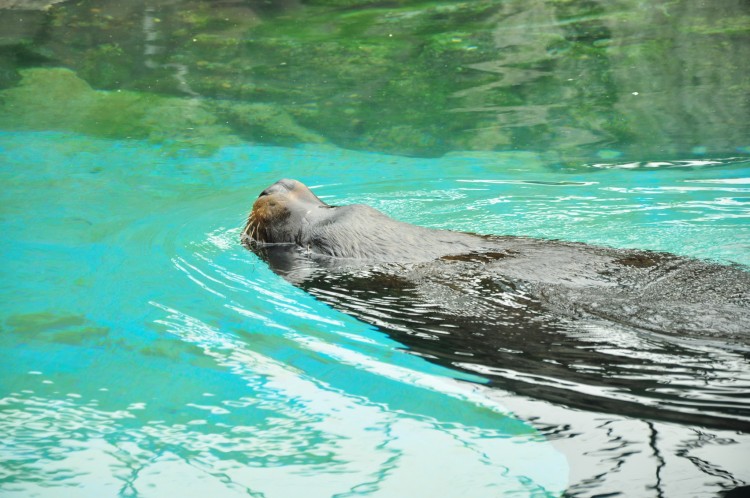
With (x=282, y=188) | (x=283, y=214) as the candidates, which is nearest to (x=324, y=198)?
(x=282, y=188)

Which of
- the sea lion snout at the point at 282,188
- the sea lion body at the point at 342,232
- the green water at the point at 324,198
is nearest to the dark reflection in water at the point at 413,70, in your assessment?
the green water at the point at 324,198

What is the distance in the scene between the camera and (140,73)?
9.73 metres

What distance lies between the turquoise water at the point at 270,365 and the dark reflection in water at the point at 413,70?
48.5 inches

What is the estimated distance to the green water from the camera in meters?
2.99

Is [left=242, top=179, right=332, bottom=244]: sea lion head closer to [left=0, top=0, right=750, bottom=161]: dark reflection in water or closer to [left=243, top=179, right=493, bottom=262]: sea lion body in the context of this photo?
[left=243, top=179, right=493, bottom=262]: sea lion body

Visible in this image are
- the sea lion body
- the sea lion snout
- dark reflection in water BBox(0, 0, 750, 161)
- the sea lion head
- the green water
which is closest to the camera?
the green water

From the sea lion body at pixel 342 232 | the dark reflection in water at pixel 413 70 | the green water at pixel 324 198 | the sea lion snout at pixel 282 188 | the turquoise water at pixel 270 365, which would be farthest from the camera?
the dark reflection in water at pixel 413 70

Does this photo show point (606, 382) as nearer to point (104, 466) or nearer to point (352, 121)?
point (104, 466)

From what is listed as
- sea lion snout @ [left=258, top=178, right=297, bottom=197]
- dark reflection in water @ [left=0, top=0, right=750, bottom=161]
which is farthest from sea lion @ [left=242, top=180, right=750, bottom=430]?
dark reflection in water @ [left=0, top=0, right=750, bottom=161]

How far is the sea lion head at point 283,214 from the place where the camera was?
4.66 meters

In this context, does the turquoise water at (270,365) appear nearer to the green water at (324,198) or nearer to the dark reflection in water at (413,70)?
the green water at (324,198)

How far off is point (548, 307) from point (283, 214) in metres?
1.75

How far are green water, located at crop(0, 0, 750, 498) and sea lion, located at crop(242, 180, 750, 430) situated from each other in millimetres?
53

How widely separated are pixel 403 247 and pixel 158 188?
3.29 metres
